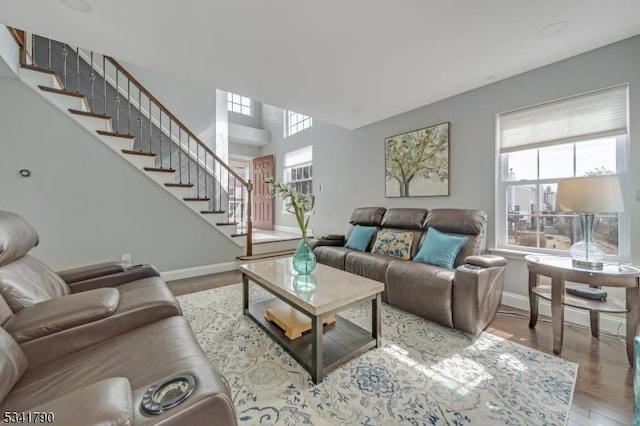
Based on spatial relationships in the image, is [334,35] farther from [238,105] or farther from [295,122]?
[238,105]

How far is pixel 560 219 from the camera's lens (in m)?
2.51

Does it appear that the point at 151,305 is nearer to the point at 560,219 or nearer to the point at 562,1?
the point at 562,1

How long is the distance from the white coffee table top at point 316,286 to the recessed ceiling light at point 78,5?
2.25m

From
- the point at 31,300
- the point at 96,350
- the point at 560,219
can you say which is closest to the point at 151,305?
the point at 96,350

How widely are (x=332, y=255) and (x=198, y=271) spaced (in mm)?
2084

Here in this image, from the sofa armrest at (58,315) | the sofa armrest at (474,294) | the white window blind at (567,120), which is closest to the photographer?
the sofa armrest at (58,315)

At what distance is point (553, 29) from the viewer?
6.40ft

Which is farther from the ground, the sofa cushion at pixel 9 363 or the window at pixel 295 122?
the window at pixel 295 122

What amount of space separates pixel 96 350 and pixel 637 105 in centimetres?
401

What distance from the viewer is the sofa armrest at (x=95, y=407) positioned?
615 mm

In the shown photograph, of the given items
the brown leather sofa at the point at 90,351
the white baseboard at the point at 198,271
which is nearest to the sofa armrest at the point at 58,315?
the brown leather sofa at the point at 90,351

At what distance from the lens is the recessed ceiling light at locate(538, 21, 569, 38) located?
1.90 meters

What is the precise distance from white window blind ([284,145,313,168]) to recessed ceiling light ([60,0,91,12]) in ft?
13.7

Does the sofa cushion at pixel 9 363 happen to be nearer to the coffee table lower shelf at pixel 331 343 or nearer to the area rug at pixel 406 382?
the area rug at pixel 406 382
